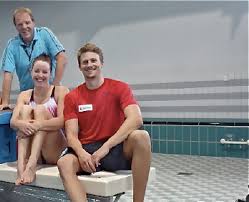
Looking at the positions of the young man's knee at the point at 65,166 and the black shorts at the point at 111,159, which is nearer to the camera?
the young man's knee at the point at 65,166

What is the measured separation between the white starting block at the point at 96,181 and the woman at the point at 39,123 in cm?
8

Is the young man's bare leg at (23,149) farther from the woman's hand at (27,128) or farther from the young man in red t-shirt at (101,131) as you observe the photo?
the young man in red t-shirt at (101,131)

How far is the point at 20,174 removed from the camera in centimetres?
279

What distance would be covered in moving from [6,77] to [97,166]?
147cm

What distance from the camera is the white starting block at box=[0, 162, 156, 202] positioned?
248 centimetres

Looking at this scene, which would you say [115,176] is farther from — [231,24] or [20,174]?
[231,24]

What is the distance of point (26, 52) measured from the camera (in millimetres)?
3658

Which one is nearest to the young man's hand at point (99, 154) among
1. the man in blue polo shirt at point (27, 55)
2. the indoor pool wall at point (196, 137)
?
the man in blue polo shirt at point (27, 55)

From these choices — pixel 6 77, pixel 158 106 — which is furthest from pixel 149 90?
pixel 6 77

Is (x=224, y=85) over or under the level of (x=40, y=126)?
over

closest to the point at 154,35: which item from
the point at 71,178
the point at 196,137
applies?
the point at 196,137

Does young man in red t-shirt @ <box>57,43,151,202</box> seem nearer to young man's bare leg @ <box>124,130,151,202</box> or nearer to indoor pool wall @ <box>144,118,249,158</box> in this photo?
young man's bare leg @ <box>124,130,151,202</box>

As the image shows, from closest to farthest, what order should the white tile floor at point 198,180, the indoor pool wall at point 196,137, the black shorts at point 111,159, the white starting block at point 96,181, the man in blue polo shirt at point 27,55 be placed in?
the white starting block at point 96,181, the black shorts at point 111,159, the man in blue polo shirt at point 27,55, the white tile floor at point 198,180, the indoor pool wall at point 196,137

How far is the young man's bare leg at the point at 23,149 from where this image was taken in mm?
2812
